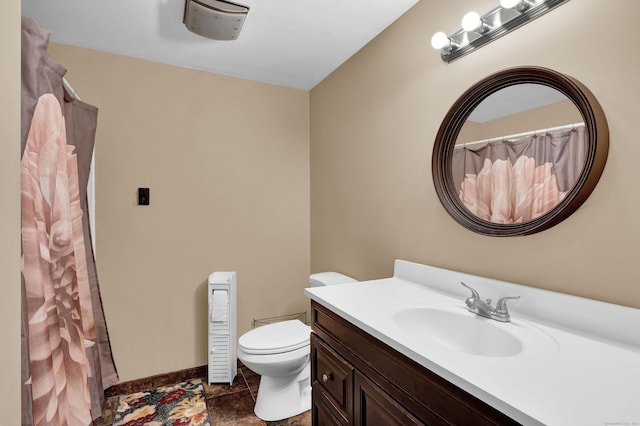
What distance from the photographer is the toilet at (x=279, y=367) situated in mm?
1842

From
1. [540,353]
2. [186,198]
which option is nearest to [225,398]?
[186,198]

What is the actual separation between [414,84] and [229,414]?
87.7 inches

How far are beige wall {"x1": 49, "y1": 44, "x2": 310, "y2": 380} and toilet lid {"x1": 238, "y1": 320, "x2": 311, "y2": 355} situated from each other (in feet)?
1.76

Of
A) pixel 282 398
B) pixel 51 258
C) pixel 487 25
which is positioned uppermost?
pixel 487 25

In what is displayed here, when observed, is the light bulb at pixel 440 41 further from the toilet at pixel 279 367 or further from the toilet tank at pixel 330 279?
the toilet at pixel 279 367

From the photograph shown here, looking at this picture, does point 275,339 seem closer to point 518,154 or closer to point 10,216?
point 10,216

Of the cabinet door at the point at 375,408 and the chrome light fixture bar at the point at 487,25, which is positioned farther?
the chrome light fixture bar at the point at 487,25

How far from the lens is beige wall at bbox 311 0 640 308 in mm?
965

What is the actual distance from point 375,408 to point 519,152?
1081 mm

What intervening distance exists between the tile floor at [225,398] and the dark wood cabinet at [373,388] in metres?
0.65

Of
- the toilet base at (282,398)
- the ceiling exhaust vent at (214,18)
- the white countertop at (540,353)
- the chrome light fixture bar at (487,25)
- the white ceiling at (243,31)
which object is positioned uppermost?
the white ceiling at (243,31)

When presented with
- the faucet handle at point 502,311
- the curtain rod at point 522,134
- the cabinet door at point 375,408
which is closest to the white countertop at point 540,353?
the faucet handle at point 502,311

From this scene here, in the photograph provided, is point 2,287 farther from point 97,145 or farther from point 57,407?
point 97,145

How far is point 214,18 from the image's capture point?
169 cm
